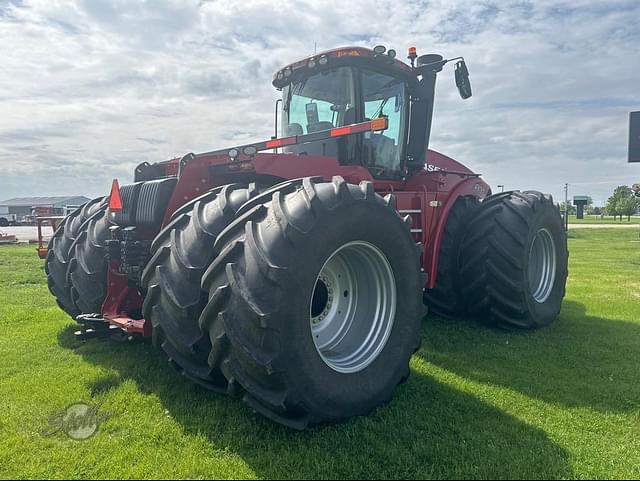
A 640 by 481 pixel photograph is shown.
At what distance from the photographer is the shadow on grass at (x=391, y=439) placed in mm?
2650

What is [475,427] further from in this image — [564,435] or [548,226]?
[548,226]

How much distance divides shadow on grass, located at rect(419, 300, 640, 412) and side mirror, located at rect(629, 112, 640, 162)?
69.6 ft

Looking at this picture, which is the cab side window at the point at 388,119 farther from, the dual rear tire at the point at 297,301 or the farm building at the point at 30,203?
the farm building at the point at 30,203

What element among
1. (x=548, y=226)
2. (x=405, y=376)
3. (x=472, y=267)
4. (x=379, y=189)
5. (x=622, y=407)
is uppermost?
(x=379, y=189)

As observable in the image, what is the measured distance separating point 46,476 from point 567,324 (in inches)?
212

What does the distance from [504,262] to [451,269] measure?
0.58m

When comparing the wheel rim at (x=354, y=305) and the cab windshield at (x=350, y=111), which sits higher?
the cab windshield at (x=350, y=111)

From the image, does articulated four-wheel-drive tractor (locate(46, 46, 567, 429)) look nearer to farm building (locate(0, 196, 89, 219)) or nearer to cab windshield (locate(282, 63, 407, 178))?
cab windshield (locate(282, 63, 407, 178))

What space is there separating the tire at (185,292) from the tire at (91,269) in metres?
1.20

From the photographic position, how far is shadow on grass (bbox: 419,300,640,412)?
12.4 feet

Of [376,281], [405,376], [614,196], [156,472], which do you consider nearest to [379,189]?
[376,281]

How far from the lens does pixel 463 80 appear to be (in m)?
5.77

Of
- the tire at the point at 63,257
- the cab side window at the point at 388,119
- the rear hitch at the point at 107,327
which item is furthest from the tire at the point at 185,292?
the cab side window at the point at 388,119

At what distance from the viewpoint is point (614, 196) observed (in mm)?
58062
